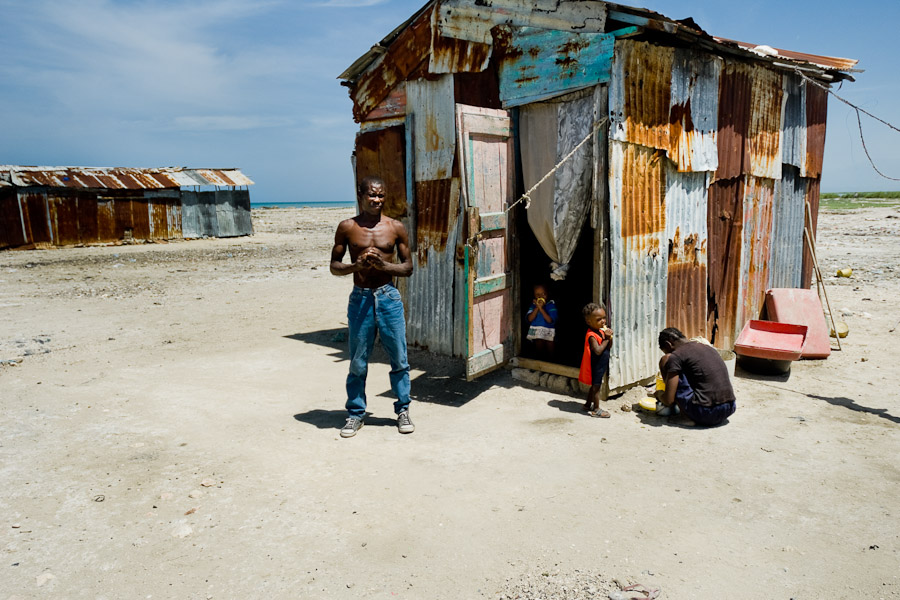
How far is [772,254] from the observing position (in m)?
7.50

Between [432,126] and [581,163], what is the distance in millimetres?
1907

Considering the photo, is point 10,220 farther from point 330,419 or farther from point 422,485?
point 422,485

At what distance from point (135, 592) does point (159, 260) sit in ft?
54.7

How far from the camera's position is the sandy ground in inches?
114

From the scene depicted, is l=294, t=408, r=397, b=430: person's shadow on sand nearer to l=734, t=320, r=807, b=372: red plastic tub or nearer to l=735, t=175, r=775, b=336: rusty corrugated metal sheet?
l=734, t=320, r=807, b=372: red plastic tub

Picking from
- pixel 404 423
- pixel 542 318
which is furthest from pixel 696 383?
pixel 404 423

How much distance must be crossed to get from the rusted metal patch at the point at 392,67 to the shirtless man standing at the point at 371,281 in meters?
2.57

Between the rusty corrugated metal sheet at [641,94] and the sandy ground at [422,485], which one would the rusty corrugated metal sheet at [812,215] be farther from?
the rusty corrugated metal sheet at [641,94]

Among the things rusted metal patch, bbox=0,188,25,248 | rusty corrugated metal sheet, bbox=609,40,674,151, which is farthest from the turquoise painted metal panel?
rusted metal patch, bbox=0,188,25,248

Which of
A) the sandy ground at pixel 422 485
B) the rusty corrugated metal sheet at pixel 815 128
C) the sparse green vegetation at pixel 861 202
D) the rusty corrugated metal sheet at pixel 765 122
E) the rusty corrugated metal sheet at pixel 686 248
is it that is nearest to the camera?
the sandy ground at pixel 422 485

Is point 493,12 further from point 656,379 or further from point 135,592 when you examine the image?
point 135,592

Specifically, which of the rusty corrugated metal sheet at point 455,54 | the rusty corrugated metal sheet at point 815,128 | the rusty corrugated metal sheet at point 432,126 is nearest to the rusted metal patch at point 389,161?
the rusty corrugated metal sheet at point 432,126

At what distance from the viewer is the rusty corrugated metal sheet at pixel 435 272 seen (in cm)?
648

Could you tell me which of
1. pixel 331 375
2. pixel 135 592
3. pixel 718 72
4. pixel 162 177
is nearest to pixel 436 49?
pixel 718 72
